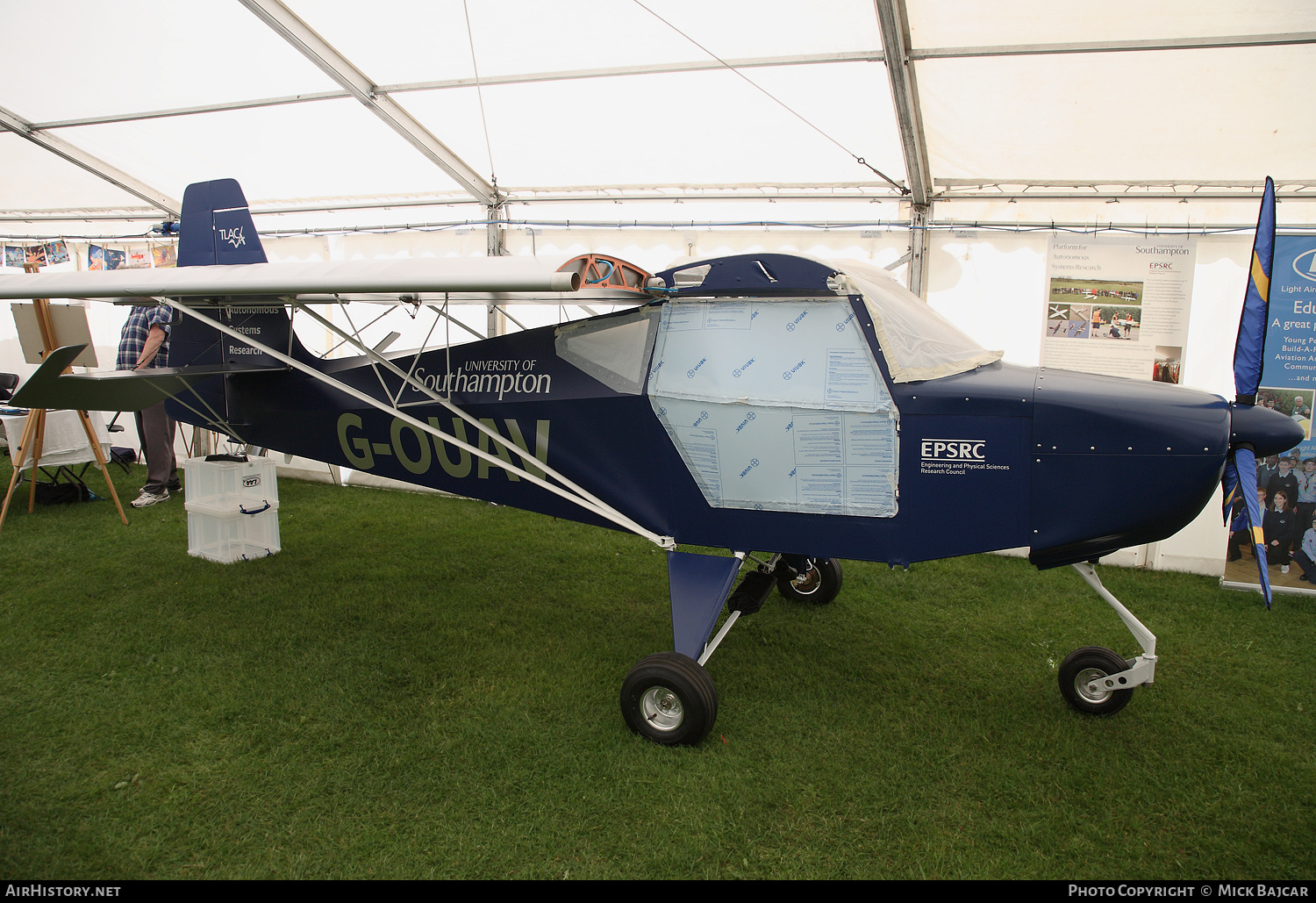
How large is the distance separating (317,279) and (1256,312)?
148 inches

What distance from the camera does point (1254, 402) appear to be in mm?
2727

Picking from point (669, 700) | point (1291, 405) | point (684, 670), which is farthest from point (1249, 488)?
point (1291, 405)

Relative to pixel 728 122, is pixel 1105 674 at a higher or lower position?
lower

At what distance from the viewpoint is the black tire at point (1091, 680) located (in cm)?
343

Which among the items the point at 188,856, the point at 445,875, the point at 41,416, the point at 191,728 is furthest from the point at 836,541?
the point at 41,416

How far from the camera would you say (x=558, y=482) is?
3725 mm

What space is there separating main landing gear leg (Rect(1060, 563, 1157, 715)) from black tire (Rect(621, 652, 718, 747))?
1.82m

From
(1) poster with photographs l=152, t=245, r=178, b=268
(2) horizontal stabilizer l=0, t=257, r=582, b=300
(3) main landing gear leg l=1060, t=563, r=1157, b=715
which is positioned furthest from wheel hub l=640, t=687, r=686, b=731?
(1) poster with photographs l=152, t=245, r=178, b=268

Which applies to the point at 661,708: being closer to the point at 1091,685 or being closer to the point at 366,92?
the point at 1091,685

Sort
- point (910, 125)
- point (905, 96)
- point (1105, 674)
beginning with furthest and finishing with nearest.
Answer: point (910, 125) → point (905, 96) → point (1105, 674)

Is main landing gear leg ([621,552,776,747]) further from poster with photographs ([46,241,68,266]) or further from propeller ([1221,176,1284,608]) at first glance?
poster with photographs ([46,241,68,266])

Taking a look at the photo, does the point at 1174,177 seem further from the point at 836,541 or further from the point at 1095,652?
the point at 836,541

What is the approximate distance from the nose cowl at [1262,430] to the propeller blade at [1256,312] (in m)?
0.06

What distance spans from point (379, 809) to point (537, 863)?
691 millimetres
